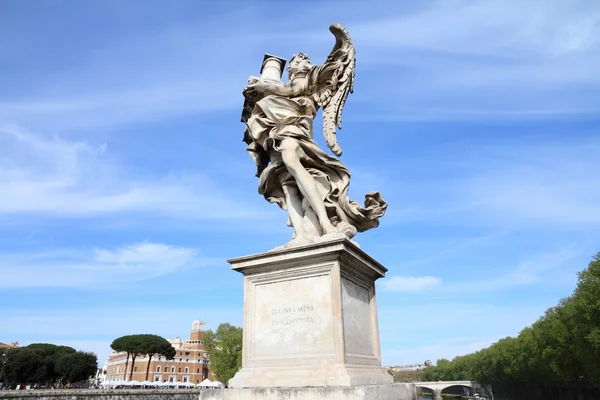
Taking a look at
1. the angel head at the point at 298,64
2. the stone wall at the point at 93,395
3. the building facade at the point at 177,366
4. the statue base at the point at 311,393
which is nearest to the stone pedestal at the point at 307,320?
the statue base at the point at 311,393

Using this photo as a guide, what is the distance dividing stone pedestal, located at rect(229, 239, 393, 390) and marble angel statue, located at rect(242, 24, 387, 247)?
0.55m

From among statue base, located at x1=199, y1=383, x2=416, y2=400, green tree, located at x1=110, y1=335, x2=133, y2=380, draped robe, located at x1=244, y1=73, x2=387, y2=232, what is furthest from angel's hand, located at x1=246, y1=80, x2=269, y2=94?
green tree, located at x1=110, y1=335, x2=133, y2=380

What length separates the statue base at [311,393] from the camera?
416 centimetres

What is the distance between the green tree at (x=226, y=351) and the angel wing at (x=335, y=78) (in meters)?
55.8

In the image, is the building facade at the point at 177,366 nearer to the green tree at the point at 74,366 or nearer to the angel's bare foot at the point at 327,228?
the green tree at the point at 74,366

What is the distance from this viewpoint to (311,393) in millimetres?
4266

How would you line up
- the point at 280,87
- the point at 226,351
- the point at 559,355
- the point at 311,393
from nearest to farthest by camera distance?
1. the point at 311,393
2. the point at 280,87
3. the point at 559,355
4. the point at 226,351

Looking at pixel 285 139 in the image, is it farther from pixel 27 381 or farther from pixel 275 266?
pixel 27 381

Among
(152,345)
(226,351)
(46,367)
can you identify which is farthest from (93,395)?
(152,345)

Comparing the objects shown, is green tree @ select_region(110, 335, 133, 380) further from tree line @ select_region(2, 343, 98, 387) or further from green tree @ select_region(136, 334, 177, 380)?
tree line @ select_region(2, 343, 98, 387)

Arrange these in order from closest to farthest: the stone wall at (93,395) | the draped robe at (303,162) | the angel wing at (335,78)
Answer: the draped robe at (303,162) < the angel wing at (335,78) < the stone wall at (93,395)

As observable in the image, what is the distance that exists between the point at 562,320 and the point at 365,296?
42.9m

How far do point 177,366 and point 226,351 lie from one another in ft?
185

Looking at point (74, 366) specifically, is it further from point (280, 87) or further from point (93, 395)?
point (280, 87)
